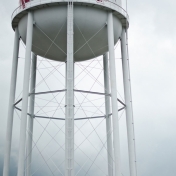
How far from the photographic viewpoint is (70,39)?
1055cm

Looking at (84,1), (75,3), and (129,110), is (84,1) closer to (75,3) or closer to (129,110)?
(75,3)

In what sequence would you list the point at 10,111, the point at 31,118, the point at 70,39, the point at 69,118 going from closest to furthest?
the point at 69,118
the point at 70,39
the point at 10,111
the point at 31,118

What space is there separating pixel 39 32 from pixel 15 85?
2.05 meters

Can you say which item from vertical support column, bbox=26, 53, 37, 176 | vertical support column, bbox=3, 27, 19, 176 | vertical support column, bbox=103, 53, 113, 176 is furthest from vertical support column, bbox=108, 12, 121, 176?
vertical support column, bbox=26, 53, 37, 176

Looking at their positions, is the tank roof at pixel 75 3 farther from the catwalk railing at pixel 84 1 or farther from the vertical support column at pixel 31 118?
the vertical support column at pixel 31 118

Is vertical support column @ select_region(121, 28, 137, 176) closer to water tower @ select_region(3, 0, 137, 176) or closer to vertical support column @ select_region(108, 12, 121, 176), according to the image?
water tower @ select_region(3, 0, 137, 176)

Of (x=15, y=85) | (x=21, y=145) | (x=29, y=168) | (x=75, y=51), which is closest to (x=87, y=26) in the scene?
(x=75, y=51)

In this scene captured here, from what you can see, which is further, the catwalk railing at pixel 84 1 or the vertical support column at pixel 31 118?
the vertical support column at pixel 31 118

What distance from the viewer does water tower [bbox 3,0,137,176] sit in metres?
10.4

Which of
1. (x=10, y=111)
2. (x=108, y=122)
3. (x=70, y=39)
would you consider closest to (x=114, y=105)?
(x=70, y=39)

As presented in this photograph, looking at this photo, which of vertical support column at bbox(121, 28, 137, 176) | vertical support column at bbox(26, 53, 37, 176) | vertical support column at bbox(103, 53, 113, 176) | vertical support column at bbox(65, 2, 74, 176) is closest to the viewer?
vertical support column at bbox(65, 2, 74, 176)

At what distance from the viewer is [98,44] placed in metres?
12.2

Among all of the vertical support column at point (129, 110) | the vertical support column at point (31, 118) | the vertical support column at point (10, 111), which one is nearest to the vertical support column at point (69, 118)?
the vertical support column at point (129, 110)

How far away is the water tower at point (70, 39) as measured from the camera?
34.3 feet
